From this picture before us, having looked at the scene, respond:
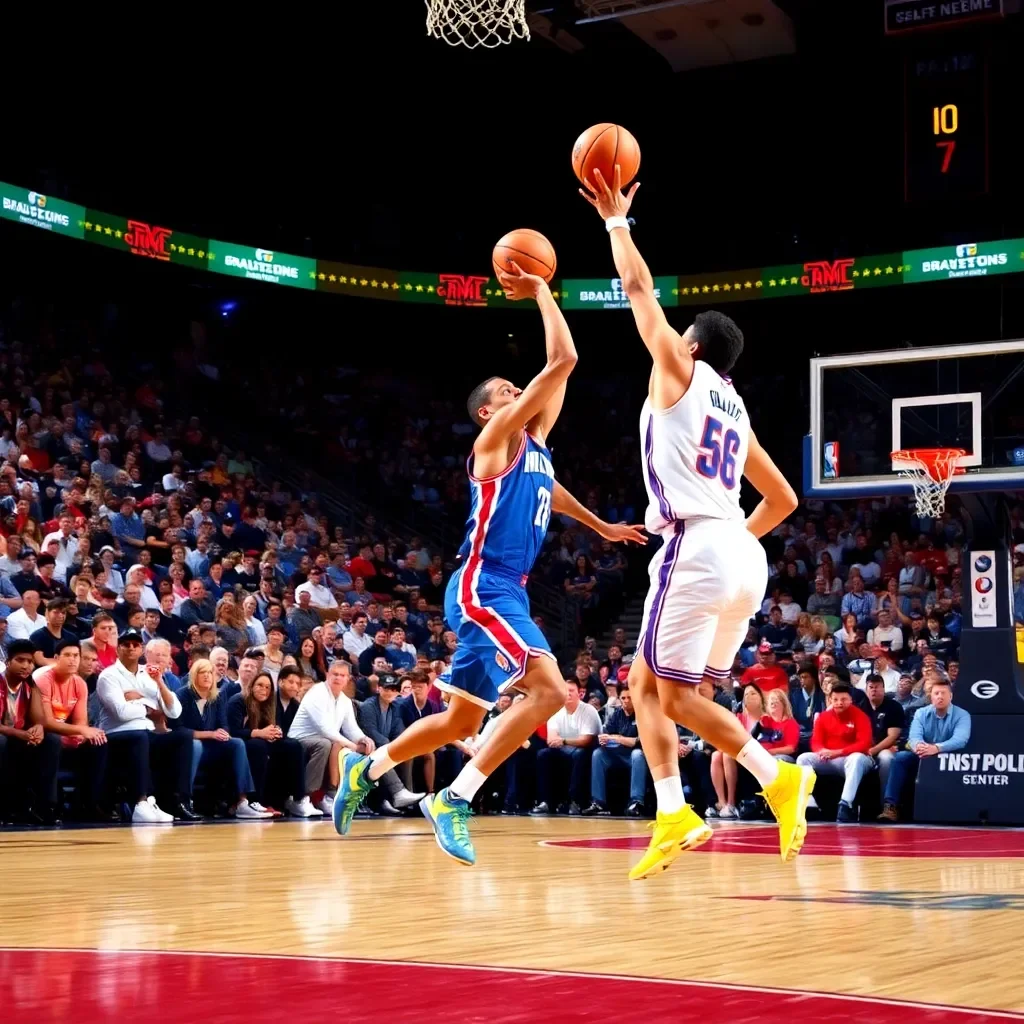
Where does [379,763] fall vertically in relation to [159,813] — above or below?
above

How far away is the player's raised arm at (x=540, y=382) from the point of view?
17.7 feet

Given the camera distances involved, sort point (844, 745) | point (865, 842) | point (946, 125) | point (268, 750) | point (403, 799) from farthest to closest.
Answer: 1. point (946, 125)
2. point (403, 799)
3. point (844, 745)
4. point (268, 750)
5. point (865, 842)

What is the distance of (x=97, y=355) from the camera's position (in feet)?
63.8

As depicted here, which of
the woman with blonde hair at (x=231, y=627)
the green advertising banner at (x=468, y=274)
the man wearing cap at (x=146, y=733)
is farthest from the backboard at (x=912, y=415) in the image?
the green advertising banner at (x=468, y=274)

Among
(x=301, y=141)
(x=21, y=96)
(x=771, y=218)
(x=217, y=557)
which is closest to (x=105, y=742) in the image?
(x=217, y=557)

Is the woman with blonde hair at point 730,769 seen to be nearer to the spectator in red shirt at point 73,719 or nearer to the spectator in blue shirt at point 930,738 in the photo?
the spectator in blue shirt at point 930,738

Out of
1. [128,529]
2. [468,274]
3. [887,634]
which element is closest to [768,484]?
[887,634]

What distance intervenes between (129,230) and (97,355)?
5.40 ft

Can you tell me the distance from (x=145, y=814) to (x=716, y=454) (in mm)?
6564

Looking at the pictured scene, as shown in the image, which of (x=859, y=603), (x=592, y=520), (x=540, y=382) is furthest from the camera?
(x=859, y=603)

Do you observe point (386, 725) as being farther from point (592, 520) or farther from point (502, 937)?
point (502, 937)

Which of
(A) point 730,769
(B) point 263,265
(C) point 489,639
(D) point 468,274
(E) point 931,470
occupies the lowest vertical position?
(A) point 730,769

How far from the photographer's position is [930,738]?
11.2 metres

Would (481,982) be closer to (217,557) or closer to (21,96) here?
(217,557)
